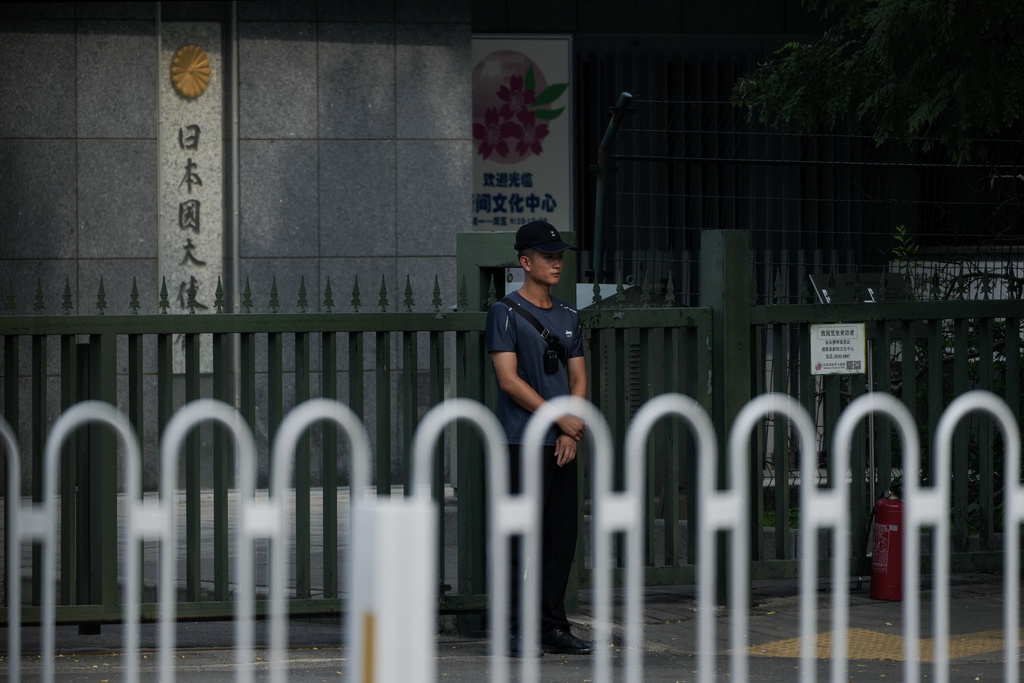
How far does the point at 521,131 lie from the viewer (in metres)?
13.4

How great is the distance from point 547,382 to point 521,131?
7.57 m

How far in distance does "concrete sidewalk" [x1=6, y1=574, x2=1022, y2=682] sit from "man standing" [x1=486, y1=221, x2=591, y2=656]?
247 millimetres

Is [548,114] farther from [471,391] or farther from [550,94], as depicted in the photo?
[471,391]

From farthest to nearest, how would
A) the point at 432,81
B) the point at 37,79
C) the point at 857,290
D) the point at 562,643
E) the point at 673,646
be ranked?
1. the point at 432,81
2. the point at 37,79
3. the point at 857,290
4. the point at 673,646
5. the point at 562,643

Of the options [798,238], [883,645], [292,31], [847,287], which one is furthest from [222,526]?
[798,238]

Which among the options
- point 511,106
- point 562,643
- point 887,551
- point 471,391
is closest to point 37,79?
point 511,106

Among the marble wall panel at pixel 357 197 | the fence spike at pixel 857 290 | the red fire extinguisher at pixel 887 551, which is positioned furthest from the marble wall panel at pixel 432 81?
the red fire extinguisher at pixel 887 551

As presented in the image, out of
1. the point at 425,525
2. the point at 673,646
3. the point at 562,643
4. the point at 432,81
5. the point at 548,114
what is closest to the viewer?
the point at 425,525

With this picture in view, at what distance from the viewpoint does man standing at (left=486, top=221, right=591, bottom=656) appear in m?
6.11

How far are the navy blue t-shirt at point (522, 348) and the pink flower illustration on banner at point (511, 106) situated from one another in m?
7.33

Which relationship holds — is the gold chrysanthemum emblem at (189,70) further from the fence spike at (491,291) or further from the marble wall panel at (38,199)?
the fence spike at (491,291)

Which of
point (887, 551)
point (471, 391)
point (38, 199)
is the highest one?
point (38, 199)

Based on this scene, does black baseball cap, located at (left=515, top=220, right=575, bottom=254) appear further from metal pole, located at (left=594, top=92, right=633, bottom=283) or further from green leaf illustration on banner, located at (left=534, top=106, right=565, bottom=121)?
green leaf illustration on banner, located at (left=534, top=106, right=565, bottom=121)

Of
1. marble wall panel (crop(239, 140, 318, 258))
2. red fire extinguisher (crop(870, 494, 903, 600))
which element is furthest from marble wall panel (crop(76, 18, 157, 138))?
red fire extinguisher (crop(870, 494, 903, 600))
